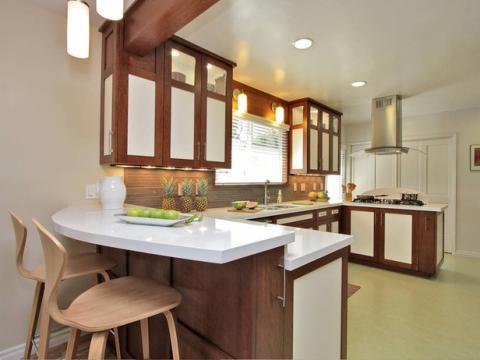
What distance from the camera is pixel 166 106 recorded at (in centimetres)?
221

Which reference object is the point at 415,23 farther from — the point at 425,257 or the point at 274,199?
the point at 425,257

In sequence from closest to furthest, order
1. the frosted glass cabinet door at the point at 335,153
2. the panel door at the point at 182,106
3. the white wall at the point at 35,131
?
the white wall at the point at 35,131, the panel door at the point at 182,106, the frosted glass cabinet door at the point at 335,153

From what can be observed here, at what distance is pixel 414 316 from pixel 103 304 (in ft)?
8.67

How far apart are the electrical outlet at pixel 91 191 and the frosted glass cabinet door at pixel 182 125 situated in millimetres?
675

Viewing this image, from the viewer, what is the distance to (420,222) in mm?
3381

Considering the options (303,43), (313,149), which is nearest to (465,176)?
(313,149)

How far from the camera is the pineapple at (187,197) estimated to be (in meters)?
2.42

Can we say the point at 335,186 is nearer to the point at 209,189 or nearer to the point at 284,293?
the point at 209,189

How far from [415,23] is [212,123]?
1.83m

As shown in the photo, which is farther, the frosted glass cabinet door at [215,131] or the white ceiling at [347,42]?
the frosted glass cabinet door at [215,131]

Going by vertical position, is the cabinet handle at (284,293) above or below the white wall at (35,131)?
below

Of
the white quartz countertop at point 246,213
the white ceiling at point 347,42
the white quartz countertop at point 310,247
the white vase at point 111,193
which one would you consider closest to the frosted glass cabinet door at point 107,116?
the white vase at point 111,193

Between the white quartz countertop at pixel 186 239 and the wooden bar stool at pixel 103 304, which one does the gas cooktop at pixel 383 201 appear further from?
the wooden bar stool at pixel 103 304

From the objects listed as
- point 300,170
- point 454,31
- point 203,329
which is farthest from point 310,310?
point 300,170
